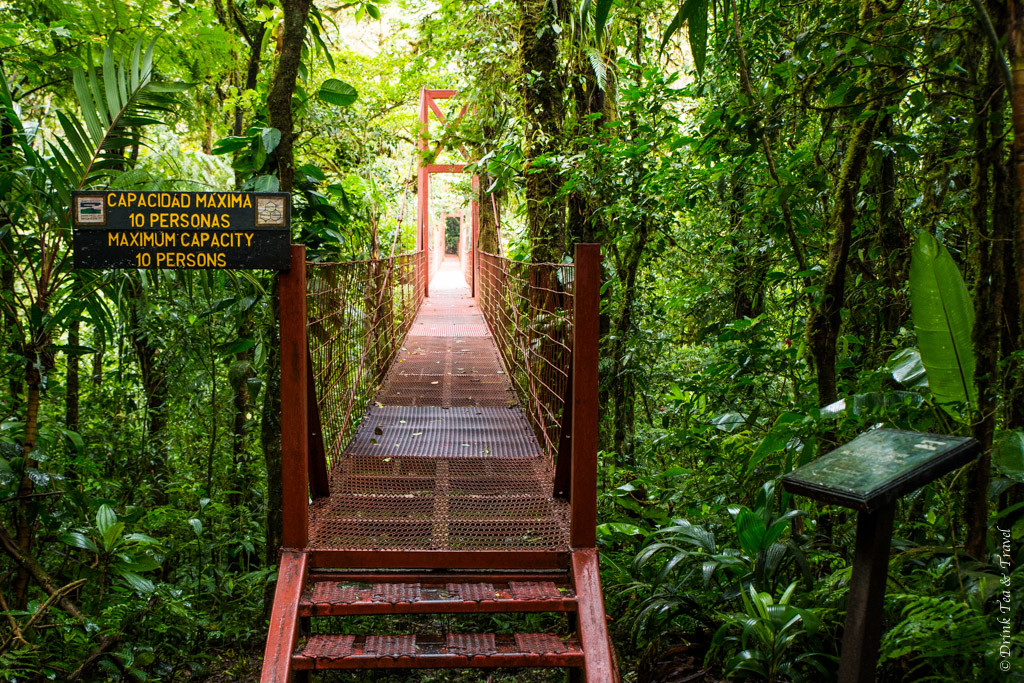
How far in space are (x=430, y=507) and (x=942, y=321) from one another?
1783 millimetres

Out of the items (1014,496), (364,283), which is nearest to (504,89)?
(364,283)

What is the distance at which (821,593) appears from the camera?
6.68 ft

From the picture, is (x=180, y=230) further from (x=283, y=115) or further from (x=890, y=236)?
(x=890, y=236)

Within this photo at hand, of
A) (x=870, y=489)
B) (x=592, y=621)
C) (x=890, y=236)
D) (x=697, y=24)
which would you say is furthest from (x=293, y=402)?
(x=890, y=236)

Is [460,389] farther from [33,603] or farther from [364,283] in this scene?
[33,603]

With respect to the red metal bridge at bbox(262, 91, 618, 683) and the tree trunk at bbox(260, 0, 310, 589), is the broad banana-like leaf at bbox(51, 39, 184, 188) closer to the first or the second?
the tree trunk at bbox(260, 0, 310, 589)

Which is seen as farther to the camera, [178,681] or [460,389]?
[460,389]

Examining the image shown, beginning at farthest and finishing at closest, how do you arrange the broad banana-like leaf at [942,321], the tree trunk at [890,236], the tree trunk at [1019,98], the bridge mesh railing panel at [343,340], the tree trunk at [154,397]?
the tree trunk at [154,397], the bridge mesh railing panel at [343,340], the tree trunk at [890,236], the broad banana-like leaf at [942,321], the tree trunk at [1019,98]

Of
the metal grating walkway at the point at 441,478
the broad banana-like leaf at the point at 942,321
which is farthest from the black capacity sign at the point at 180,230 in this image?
the broad banana-like leaf at the point at 942,321

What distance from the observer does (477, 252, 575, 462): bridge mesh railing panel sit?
9.71ft

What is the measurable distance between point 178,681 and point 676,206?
10.1 feet

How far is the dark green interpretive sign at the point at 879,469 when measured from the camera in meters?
1.19

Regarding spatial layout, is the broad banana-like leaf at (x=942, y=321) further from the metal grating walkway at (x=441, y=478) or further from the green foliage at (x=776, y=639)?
the metal grating walkway at (x=441, y=478)

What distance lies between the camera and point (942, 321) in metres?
1.72
